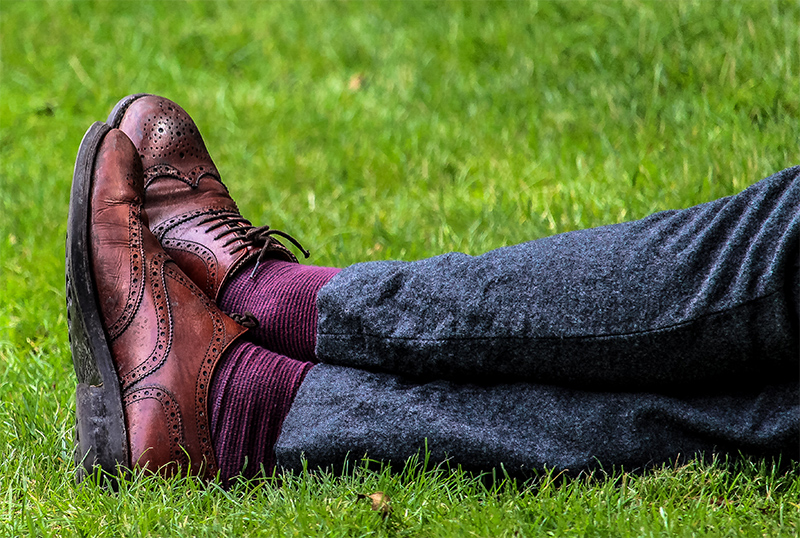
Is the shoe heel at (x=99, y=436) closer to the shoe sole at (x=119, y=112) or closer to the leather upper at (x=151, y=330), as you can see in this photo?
the leather upper at (x=151, y=330)

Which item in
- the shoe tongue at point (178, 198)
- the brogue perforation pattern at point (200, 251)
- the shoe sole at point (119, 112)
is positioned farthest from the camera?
the shoe sole at point (119, 112)

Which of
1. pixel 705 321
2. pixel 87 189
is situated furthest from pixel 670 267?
pixel 87 189

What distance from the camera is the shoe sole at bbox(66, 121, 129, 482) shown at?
64.7 inches

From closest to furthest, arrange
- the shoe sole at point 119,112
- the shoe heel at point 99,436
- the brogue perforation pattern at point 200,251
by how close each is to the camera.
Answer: the shoe heel at point 99,436 → the brogue perforation pattern at point 200,251 → the shoe sole at point 119,112

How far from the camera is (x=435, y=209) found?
308 cm

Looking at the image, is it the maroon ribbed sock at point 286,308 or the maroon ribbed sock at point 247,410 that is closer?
the maroon ribbed sock at point 247,410

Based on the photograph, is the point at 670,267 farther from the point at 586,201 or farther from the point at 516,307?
the point at 586,201

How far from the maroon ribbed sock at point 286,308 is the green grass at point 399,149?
1.18 ft

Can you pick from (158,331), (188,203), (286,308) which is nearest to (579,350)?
(286,308)

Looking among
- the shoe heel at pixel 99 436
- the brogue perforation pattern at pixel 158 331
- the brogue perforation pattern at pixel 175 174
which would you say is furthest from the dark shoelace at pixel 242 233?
the shoe heel at pixel 99 436

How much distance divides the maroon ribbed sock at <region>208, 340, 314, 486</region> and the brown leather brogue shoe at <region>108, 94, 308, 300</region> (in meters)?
0.29

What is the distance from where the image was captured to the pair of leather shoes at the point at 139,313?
1.65 m

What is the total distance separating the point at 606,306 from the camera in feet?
4.92

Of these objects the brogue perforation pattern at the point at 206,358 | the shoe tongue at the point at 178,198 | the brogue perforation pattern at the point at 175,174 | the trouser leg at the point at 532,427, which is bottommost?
the trouser leg at the point at 532,427
